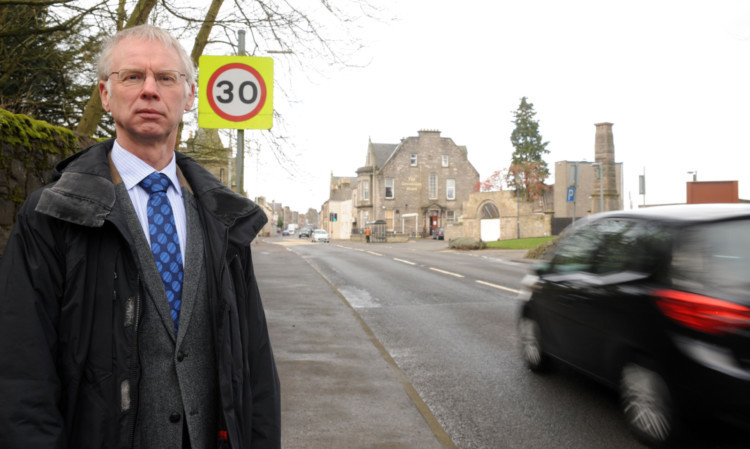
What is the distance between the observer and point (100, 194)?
1.77 m

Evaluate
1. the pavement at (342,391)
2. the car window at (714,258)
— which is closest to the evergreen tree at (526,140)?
the pavement at (342,391)

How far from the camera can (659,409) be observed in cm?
407

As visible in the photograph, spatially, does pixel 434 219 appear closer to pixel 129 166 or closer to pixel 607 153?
pixel 607 153

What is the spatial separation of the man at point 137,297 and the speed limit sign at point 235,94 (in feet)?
16.2

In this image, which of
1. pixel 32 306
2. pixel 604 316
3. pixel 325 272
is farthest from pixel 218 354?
pixel 325 272

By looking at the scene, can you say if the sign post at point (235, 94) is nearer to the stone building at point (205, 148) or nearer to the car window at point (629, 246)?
the car window at point (629, 246)

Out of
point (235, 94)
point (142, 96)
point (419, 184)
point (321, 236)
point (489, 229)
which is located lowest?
point (321, 236)

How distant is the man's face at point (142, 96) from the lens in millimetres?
1973

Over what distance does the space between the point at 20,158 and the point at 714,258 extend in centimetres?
594

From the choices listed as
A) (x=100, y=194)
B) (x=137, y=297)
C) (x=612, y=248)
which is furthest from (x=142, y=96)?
(x=612, y=248)

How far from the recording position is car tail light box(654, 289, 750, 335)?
3633 mm

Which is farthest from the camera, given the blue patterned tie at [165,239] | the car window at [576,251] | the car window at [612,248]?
the car window at [576,251]

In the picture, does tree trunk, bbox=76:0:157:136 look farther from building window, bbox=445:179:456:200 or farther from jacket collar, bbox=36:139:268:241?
building window, bbox=445:179:456:200

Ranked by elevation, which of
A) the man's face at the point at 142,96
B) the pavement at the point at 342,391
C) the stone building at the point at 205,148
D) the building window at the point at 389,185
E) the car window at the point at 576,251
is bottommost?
the pavement at the point at 342,391
